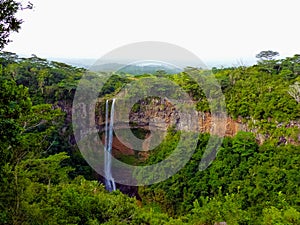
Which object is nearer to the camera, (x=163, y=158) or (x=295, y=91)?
(x=295, y=91)

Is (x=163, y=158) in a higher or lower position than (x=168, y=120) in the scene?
lower

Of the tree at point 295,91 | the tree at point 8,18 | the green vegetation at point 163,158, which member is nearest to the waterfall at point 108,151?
the green vegetation at point 163,158

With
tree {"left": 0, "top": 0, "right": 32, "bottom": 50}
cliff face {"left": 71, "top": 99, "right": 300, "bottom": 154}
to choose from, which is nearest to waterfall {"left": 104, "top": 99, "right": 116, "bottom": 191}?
cliff face {"left": 71, "top": 99, "right": 300, "bottom": 154}

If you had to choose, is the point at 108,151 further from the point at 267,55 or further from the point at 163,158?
the point at 267,55

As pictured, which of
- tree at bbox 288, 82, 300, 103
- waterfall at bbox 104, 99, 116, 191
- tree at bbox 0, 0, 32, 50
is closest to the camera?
tree at bbox 0, 0, 32, 50

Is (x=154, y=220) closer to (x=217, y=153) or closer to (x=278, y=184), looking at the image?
(x=278, y=184)

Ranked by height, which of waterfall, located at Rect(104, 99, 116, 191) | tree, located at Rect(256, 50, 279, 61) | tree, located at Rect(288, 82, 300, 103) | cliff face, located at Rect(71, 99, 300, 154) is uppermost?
tree, located at Rect(256, 50, 279, 61)

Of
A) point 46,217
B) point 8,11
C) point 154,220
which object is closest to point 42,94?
point 154,220

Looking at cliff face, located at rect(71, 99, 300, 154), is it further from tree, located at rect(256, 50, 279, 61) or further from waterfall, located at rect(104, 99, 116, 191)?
tree, located at rect(256, 50, 279, 61)

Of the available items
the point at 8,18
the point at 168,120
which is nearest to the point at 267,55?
the point at 168,120
